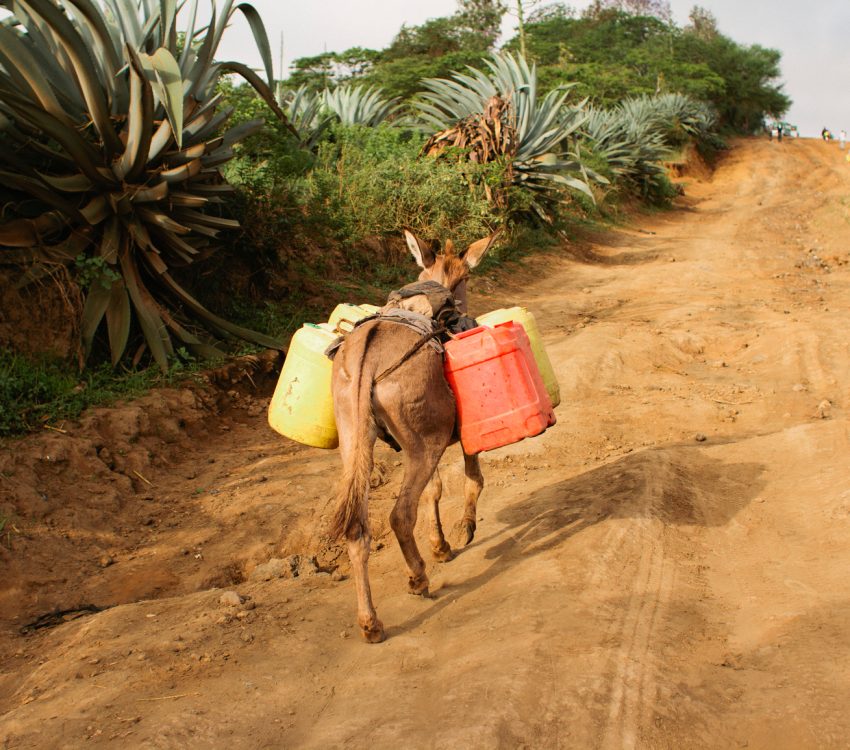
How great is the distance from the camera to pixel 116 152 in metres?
6.16

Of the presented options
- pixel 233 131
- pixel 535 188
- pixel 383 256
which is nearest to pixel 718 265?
pixel 535 188

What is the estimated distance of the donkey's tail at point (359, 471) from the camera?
11.8 feet

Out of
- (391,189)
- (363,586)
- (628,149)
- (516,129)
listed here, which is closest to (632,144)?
(628,149)

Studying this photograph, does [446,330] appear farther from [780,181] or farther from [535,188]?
[780,181]

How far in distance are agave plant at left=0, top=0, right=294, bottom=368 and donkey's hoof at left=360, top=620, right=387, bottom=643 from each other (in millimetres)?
3602

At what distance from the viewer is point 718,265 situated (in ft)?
42.0

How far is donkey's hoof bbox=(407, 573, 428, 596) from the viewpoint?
3955 millimetres

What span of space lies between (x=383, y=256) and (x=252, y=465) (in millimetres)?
5461

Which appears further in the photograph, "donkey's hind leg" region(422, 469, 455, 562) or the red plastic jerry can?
"donkey's hind leg" region(422, 469, 455, 562)

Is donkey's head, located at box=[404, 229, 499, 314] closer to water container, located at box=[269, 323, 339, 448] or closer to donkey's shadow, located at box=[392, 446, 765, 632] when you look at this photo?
water container, located at box=[269, 323, 339, 448]

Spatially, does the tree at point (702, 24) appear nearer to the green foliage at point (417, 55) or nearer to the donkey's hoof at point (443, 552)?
the green foliage at point (417, 55)

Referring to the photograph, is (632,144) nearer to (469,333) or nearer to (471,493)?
(471,493)

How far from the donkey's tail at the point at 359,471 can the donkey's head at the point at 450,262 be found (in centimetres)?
111

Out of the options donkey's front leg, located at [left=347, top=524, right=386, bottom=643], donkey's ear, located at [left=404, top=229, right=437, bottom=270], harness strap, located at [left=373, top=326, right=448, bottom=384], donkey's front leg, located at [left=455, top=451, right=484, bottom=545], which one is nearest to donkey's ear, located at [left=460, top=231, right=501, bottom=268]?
donkey's ear, located at [left=404, top=229, right=437, bottom=270]
